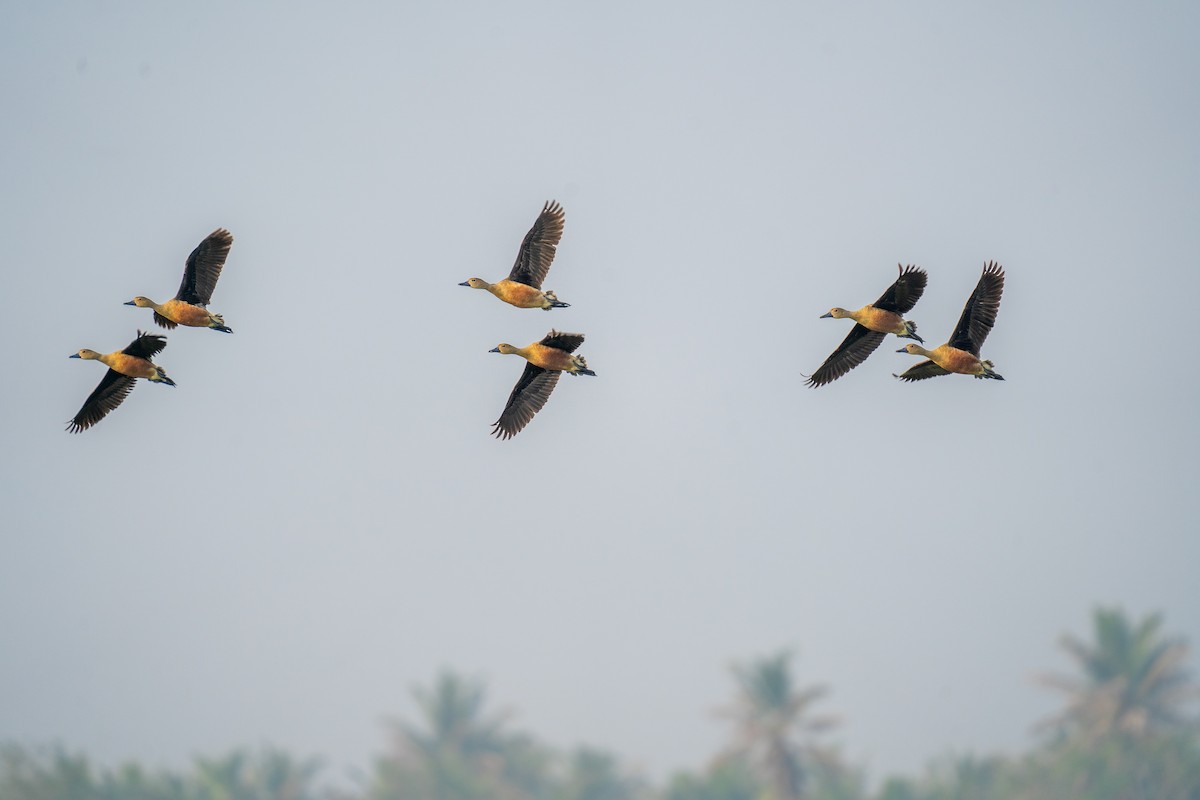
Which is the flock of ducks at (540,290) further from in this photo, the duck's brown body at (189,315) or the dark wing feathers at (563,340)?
the duck's brown body at (189,315)

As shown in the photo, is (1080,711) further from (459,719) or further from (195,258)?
(195,258)

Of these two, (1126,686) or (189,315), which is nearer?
(189,315)

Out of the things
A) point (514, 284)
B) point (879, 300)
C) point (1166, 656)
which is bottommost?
point (514, 284)

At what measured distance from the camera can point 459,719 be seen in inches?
3137

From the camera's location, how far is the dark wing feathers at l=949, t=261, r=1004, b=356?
24.6 m

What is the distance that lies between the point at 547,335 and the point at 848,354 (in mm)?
6079

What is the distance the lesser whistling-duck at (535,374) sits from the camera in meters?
25.8

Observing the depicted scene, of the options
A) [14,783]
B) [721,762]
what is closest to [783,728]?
[721,762]

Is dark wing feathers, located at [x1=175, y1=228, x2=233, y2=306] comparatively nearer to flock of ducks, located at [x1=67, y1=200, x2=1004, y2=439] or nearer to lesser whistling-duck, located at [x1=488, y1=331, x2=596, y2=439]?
flock of ducks, located at [x1=67, y1=200, x2=1004, y2=439]

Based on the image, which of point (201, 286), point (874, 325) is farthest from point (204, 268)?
point (874, 325)

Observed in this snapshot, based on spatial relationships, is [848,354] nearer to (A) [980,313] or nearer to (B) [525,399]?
(A) [980,313]

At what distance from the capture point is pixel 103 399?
2723cm

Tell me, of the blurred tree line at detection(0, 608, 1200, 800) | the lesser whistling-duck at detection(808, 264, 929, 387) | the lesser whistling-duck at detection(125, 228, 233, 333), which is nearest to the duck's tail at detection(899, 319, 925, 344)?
the lesser whistling-duck at detection(808, 264, 929, 387)

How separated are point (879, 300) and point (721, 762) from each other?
50.4m
